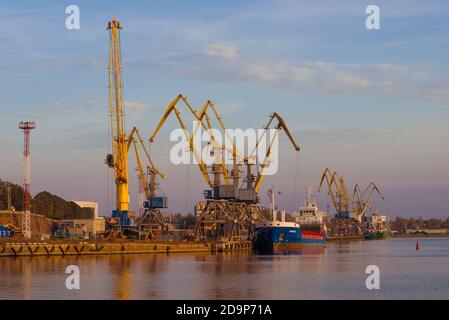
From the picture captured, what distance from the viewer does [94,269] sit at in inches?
2672

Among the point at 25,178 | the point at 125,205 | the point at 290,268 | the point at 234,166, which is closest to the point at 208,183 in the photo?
the point at 234,166

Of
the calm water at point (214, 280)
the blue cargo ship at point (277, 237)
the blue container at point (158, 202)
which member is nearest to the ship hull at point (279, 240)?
the blue cargo ship at point (277, 237)

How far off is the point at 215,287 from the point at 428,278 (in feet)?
66.3

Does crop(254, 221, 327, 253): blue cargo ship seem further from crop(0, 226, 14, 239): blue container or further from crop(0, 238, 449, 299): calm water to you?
crop(0, 226, 14, 239): blue container

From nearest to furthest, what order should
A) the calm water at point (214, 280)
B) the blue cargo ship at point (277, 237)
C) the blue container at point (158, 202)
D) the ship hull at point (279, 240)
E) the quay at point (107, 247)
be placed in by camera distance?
the calm water at point (214, 280), the quay at point (107, 247), the ship hull at point (279, 240), the blue cargo ship at point (277, 237), the blue container at point (158, 202)

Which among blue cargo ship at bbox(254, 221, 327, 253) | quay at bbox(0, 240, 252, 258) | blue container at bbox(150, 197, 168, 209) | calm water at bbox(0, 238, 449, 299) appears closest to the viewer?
calm water at bbox(0, 238, 449, 299)

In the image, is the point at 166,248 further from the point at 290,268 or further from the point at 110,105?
the point at 290,268

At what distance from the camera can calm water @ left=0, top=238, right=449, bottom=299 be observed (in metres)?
48.8

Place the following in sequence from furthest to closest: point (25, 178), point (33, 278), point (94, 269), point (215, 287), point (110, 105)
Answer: point (110, 105) → point (25, 178) → point (94, 269) → point (33, 278) → point (215, 287)

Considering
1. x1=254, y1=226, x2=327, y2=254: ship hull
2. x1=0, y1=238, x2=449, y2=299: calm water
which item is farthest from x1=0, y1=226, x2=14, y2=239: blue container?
x1=254, y1=226, x2=327, y2=254: ship hull

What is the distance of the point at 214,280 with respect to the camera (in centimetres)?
5866

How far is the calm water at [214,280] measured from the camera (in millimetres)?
48812

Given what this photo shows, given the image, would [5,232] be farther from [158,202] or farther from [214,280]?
[214,280]

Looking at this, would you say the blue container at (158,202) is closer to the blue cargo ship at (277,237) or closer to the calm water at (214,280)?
the blue cargo ship at (277,237)
